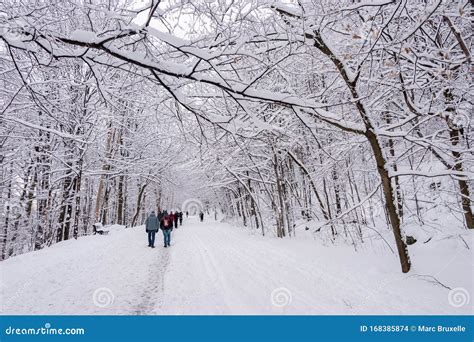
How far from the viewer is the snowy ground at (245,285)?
423cm

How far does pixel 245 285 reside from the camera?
17.4 feet

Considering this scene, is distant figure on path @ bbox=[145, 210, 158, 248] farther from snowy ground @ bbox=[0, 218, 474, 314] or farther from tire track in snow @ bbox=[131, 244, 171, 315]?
tire track in snow @ bbox=[131, 244, 171, 315]

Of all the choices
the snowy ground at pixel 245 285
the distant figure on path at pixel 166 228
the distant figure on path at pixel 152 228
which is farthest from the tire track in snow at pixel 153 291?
the distant figure on path at pixel 166 228

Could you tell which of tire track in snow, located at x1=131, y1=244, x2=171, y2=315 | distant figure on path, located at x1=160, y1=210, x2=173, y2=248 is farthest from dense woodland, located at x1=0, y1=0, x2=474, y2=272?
distant figure on path, located at x1=160, y1=210, x2=173, y2=248

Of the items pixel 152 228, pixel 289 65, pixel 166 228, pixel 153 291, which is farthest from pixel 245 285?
pixel 152 228

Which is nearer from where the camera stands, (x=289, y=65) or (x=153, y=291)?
(x=153, y=291)

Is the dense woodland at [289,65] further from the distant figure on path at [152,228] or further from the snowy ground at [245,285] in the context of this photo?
the distant figure on path at [152,228]

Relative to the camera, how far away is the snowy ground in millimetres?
4230

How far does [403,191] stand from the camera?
675cm

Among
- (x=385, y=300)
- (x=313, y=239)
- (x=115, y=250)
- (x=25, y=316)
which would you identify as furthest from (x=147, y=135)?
(x=385, y=300)

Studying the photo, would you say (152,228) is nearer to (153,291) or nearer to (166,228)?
(166,228)

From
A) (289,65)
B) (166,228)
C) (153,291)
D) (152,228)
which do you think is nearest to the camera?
(153,291)

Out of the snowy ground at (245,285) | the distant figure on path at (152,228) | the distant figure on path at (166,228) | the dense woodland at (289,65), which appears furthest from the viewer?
the distant figure on path at (166,228)
